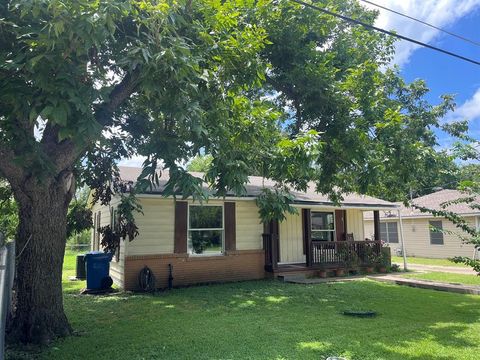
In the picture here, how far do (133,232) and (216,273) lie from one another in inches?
133

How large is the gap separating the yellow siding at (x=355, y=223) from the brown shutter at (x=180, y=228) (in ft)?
26.1

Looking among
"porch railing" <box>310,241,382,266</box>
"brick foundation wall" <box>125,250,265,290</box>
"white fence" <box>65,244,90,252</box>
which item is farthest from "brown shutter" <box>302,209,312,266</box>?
"white fence" <box>65,244,90,252</box>

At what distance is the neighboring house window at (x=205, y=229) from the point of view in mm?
12586

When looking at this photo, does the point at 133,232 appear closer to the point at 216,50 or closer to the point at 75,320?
the point at 75,320

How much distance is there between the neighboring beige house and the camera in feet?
66.3

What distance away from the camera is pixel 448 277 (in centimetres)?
1404

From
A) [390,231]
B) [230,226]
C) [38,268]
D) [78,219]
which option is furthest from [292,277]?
[390,231]

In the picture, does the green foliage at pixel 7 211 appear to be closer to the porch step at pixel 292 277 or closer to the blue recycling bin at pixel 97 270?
the blue recycling bin at pixel 97 270

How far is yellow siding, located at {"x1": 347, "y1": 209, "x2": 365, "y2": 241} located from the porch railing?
0.97 metres

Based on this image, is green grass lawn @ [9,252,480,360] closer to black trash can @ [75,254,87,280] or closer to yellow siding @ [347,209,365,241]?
black trash can @ [75,254,87,280]

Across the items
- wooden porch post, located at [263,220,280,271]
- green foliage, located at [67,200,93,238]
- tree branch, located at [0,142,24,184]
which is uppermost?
tree branch, located at [0,142,24,184]

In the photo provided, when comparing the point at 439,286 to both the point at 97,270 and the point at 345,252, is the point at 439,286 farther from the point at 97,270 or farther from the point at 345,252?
the point at 97,270

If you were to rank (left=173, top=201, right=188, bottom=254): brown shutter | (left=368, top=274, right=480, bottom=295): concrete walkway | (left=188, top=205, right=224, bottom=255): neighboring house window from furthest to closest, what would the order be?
(left=188, top=205, right=224, bottom=255): neighboring house window → (left=173, top=201, right=188, bottom=254): brown shutter → (left=368, top=274, right=480, bottom=295): concrete walkway

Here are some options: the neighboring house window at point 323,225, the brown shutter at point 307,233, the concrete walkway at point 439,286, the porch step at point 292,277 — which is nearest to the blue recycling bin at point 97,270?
the porch step at point 292,277
